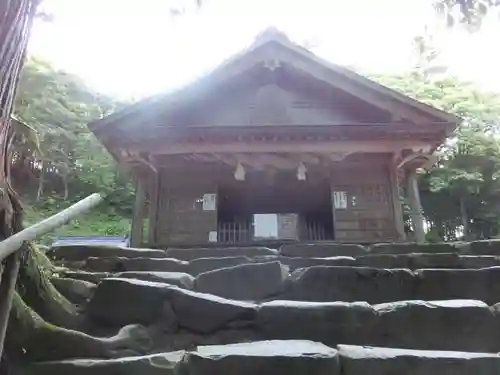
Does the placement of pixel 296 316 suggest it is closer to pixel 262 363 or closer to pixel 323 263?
pixel 262 363

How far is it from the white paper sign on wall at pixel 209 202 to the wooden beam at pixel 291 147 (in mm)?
898

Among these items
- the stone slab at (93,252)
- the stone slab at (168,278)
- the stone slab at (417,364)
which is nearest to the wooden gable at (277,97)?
the stone slab at (93,252)

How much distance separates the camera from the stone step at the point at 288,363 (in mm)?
2080

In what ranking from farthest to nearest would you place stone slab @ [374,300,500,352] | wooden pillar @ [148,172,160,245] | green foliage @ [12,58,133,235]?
green foliage @ [12,58,133,235] → wooden pillar @ [148,172,160,245] → stone slab @ [374,300,500,352]

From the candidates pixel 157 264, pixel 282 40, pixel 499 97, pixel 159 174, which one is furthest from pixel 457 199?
pixel 157 264

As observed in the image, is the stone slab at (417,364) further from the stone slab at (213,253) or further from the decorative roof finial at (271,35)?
the decorative roof finial at (271,35)

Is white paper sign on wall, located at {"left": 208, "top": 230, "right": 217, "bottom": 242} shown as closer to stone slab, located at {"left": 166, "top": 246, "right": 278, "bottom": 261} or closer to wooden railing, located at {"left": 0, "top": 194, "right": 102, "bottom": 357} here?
stone slab, located at {"left": 166, "top": 246, "right": 278, "bottom": 261}

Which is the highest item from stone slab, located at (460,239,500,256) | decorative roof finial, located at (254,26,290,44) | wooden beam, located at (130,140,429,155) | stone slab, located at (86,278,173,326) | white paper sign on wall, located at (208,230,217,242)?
decorative roof finial, located at (254,26,290,44)

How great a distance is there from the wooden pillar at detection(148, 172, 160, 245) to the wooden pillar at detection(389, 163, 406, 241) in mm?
3996

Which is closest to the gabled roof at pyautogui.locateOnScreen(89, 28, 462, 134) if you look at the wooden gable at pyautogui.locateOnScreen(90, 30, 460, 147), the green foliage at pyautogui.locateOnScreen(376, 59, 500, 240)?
the wooden gable at pyautogui.locateOnScreen(90, 30, 460, 147)

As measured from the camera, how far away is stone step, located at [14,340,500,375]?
6.82 feet

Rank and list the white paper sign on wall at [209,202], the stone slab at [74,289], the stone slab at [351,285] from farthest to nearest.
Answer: the white paper sign on wall at [209,202] → the stone slab at [351,285] → the stone slab at [74,289]

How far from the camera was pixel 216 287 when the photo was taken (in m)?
3.20

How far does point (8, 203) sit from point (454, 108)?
57.9 ft
